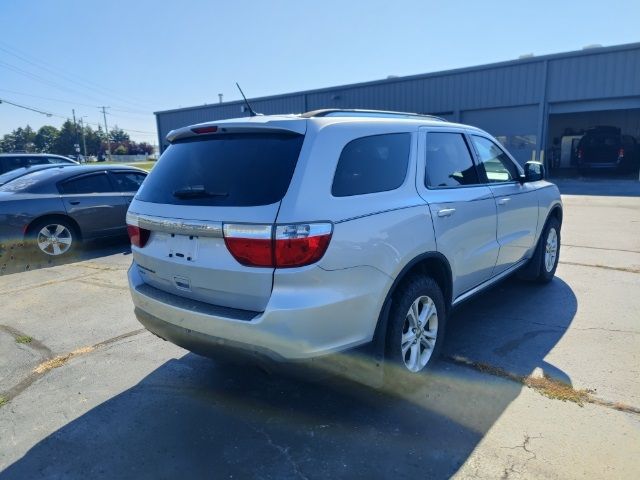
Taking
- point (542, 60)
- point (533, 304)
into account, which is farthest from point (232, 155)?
point (542, 60)

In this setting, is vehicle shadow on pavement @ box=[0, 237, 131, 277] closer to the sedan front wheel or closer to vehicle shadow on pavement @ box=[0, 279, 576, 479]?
the sedan front wheel

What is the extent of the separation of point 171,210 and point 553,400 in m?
2.76

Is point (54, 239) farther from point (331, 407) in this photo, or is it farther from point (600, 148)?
point (600, 148)

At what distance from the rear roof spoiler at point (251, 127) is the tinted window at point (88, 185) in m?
5.42

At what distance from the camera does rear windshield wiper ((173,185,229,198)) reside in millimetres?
2714

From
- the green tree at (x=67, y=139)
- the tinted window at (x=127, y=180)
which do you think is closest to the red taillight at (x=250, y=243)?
the tinted window at (x=127, y=180)

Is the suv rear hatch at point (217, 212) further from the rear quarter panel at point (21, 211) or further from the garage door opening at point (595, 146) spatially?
the garage door opening at point (595, 146)

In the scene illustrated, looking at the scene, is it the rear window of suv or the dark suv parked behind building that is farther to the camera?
the dark suv parked behind building

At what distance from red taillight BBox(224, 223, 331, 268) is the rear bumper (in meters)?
0.07

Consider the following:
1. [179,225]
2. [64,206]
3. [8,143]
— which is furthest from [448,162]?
[8,143]

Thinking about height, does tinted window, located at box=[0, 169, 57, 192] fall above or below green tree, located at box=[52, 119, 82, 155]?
below

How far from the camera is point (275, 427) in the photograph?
2.84 m

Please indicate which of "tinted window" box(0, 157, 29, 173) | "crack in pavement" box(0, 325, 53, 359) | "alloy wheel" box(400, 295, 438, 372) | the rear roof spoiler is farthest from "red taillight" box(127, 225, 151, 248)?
"tinted window" box(0, 157, 29, 173)

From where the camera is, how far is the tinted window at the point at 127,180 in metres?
8.34
